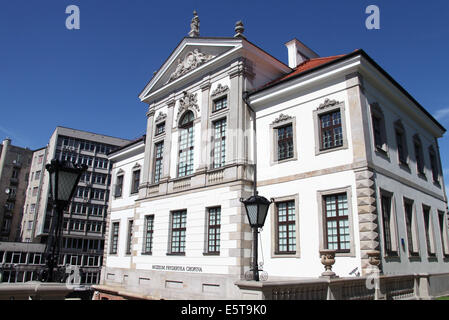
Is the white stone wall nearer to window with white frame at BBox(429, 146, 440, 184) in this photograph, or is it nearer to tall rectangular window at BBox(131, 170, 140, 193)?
window with white frame at BBox(429, 146, 440, 184)

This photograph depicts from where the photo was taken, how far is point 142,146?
29547 mm

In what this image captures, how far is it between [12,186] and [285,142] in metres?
70.8

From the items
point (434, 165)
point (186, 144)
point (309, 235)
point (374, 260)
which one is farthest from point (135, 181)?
point (434, 165)

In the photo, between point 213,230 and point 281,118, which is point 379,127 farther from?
point 213,230

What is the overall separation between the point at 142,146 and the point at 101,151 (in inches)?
1870

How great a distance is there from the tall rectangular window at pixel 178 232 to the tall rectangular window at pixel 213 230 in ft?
7.33

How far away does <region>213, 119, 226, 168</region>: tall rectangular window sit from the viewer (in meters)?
20.5

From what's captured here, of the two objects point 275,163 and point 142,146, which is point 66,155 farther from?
point 275,163

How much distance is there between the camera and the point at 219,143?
2081 centimetres

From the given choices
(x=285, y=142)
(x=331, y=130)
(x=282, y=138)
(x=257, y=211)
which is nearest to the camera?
(x=257, y=211)

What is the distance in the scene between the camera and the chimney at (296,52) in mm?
25594

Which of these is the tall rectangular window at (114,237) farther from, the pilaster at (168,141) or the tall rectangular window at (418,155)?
the tall rectangular window at (418,155)

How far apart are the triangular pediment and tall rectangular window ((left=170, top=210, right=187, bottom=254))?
29.7 feet
